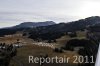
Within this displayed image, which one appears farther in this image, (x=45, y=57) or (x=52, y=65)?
(x=45, y=57)

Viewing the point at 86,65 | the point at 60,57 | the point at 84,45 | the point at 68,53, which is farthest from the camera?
the point at 84,45

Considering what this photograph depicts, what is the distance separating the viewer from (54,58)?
216ft

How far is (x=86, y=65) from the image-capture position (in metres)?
60.2

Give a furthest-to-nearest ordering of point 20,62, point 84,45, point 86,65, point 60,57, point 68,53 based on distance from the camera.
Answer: point 84,45, point 68,53, point 60,57, point 20,62, point 86,65

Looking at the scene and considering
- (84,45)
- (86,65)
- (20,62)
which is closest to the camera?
(86,65)

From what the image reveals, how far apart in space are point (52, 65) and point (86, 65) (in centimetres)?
792

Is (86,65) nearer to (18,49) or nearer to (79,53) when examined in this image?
(79,53)

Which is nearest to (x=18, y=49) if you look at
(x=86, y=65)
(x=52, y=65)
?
(x=52, y=65)

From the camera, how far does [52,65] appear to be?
61.4 metres

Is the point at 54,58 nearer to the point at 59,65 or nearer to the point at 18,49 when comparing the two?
the point at 59,65

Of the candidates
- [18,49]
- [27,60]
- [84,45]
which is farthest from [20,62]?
[84,45]

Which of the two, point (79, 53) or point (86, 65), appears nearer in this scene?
point (86, 65)

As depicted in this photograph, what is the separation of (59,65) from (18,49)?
18.9 meters

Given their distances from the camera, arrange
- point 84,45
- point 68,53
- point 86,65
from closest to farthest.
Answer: point 86,65
point 68,53
point 84,45
